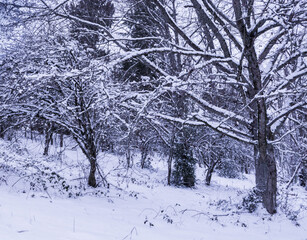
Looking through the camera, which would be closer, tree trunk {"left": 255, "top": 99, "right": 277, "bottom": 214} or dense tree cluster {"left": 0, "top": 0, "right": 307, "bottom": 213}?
dense tree cluster {"left": 0, "top": 0, "right": 307, "bottom": 213}

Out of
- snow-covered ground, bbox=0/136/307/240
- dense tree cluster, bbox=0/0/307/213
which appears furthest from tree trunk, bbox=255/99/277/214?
snow-covered ground, bbox=0/136/307/240

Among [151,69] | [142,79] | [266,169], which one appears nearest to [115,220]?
[142,79]

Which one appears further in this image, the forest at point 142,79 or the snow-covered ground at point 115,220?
the forest at point 142,79

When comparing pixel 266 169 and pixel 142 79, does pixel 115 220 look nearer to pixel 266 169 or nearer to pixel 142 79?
pixel 142 79

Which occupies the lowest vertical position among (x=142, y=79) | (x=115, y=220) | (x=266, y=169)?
(x=115, y=220)

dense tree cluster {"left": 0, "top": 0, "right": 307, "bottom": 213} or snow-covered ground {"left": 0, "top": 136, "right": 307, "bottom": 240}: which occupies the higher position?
dense tree cluster {"left": 0, "top": 0, "right": 307, "bottom": 213}

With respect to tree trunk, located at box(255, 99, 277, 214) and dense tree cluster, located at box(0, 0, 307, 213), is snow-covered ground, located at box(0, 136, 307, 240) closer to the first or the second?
tree trunk, located at box(255, 99, 277, 214)

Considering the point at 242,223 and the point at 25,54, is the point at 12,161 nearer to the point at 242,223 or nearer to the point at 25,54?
the point at 25,54

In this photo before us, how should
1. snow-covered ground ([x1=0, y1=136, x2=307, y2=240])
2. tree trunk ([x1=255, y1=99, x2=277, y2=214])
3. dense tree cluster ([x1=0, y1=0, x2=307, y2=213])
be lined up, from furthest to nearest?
tree trunk ([x1=255, y1=99, x2=277, y2=214]) → dense tree cluster ([x1=0, y1=0, x2=307, y2=213]) → snow-covered ground ([x1=0, y1=136, x2=307, y2=240])

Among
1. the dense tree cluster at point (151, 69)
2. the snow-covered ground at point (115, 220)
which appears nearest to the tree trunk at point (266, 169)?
the dense tree cluster at point (151, 69)

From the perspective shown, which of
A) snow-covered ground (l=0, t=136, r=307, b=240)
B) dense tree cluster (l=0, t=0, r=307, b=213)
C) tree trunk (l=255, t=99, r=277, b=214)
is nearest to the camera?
snow-covered ground (l=0, t=136, r=307, b=240)

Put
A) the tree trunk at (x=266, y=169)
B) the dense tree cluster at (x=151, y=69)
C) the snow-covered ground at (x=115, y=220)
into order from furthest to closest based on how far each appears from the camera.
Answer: the tree trunk at (x=266, y=169) < the dense tree cluster at (x=151, y=69) < the snow-covered ground at (x=115, y=220)

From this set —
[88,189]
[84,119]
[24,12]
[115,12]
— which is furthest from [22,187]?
[115,12]

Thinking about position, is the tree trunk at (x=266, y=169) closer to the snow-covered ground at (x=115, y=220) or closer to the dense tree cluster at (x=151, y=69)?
the dense tree cluster at (x=151, y=69)
